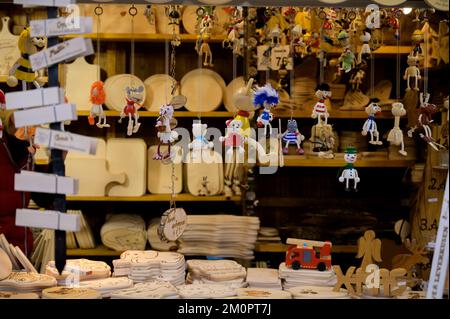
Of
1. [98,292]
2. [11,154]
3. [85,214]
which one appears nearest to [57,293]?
[98,292]

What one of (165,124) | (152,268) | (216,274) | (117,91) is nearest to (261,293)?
(216,274)

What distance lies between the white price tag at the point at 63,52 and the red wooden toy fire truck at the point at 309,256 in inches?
50.0

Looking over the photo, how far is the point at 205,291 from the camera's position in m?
2.73

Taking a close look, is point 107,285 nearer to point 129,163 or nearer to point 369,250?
point 369,250

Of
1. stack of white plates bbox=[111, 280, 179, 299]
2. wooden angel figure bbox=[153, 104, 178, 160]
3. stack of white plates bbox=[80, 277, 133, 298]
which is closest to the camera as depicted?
stack of white plates bbox=[111, 280, 179, 299]

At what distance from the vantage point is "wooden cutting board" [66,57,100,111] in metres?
4.32

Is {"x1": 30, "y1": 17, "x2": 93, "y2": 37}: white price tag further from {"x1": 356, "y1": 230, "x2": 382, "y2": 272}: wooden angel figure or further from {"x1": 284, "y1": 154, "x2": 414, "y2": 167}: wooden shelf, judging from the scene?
{"x1": 284, "y1": 154, "x2": 414, "y2": 167}: wooden shelf

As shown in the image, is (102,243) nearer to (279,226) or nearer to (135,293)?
(279,226)

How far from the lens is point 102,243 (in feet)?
14.6

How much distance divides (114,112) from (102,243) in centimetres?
81

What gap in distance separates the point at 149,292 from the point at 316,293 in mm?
621

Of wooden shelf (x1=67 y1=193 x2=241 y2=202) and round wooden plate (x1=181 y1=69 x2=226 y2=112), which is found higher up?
round wooden plate (x1=181 y1=69 x2=226 y2=112)

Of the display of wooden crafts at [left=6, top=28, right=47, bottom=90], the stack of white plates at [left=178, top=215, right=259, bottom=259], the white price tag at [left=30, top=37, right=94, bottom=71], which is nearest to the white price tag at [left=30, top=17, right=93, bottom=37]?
the white price tag at [left=30, top=37, right=94, bottom=71]

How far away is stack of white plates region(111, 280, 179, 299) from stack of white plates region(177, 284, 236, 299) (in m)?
0.04
